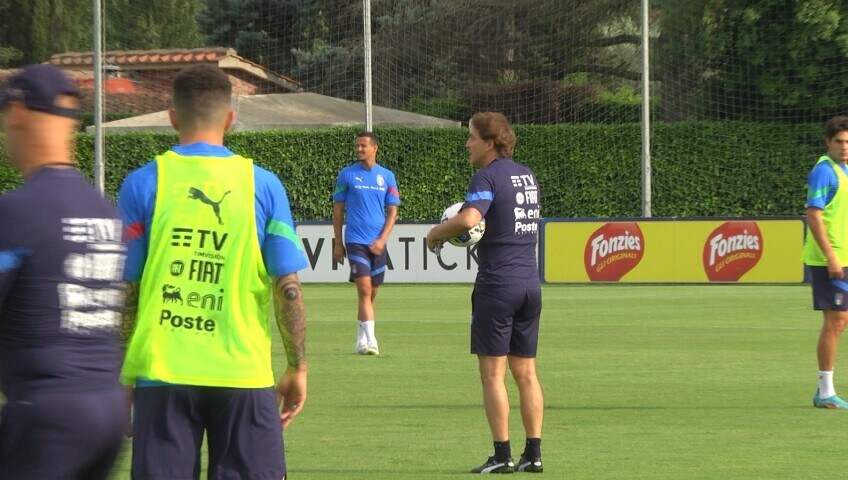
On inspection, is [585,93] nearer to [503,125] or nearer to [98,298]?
[503,125]

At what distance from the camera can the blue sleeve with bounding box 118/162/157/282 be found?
4902mm

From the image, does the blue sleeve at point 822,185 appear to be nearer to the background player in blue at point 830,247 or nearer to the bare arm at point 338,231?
the background player in blue at point 830,247

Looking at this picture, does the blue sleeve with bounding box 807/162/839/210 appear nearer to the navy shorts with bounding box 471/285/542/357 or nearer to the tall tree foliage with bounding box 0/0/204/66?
the navy shorts with bounding box 471/285/542/357

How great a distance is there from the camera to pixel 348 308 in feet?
71.8

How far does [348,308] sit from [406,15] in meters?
22.0

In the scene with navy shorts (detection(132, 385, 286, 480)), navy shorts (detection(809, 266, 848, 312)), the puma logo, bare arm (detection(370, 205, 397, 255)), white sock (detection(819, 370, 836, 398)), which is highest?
the puma logo

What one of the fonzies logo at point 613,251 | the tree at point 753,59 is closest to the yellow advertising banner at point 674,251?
the fonzies logo at point 613,251

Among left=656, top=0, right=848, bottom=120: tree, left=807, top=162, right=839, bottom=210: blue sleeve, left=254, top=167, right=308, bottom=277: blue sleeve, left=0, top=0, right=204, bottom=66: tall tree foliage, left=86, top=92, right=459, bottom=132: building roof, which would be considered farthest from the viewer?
left=0, top=0, right=204, bottom=66: tall tree foliage

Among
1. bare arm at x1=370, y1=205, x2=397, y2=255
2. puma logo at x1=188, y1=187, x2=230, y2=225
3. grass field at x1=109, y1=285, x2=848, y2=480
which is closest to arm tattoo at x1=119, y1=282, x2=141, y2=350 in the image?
puma logo at x1=188, y1=187, x2=230, y2=225

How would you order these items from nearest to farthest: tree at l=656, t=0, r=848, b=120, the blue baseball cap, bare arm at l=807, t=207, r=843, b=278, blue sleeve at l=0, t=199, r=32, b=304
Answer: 1. blue sleeve at l=0, t=199, r=32, b=304
2. the blue baseball cap
3. bare arm at l=807, t=207, r=843, b=278
4. tree at l=656, t=0, r=848, b=120

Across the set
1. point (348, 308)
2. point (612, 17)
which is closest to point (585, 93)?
point (612, 17)

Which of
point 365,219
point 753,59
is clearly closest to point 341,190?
point 365,219

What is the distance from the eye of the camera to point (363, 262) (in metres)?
15.0

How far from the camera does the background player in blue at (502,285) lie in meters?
8.30
